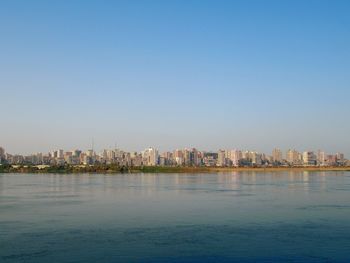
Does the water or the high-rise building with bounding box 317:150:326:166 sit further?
the high-rise building with bounding box 317:150:326:166

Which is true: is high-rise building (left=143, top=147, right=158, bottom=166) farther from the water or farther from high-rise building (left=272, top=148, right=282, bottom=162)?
the water

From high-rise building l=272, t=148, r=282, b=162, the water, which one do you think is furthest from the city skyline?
the water

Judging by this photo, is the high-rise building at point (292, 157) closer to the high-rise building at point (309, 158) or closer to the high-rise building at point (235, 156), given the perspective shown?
the high-rise building at point (309, 158)

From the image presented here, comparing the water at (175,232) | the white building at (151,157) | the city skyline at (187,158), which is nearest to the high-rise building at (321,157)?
the city skyline at (187,158)

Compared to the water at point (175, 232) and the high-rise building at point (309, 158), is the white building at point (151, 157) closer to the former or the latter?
the high-rise building at point (309, 158)

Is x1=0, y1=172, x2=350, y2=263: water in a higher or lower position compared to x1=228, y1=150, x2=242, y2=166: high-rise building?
lower

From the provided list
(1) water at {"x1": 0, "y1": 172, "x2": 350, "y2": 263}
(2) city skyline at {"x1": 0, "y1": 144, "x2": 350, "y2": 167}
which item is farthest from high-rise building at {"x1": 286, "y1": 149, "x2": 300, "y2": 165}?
(1) water at {"x1": 0, "y1": 172, "x2": 350, "y2": 263}

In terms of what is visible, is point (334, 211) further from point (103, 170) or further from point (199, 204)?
point (103, 170)

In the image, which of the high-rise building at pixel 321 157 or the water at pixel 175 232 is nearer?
the water at pixel 175 232

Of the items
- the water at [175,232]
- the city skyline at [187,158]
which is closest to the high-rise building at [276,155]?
the city skyline at [187,158]

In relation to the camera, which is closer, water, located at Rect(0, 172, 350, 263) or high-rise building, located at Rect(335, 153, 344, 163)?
water, located at Rect(0, 172, 350, 263)

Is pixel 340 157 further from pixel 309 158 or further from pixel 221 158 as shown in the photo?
pixel 221 158

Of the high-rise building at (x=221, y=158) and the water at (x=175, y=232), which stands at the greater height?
the high-rise building at (x=221, y=158)

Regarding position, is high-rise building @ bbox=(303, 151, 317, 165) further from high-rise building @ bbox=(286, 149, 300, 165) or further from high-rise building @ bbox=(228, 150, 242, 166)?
high-rise building @ bbox=(228, 150, 242, 166)
